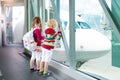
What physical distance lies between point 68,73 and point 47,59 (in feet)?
1.91

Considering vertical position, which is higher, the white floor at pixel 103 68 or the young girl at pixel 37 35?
the young girl at pixel 37 35

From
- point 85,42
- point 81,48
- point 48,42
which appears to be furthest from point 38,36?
point 85,42

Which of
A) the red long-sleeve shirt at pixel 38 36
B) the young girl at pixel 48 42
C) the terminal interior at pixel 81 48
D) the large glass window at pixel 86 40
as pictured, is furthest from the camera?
the red long-sleeve shirt at pixel 38 36

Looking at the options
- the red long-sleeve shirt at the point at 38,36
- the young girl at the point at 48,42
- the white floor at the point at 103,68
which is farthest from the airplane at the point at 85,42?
the red long-sleeve shirt at the point at 38,36

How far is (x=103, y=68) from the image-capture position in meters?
5.54

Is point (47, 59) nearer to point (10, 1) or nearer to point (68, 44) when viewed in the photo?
point (68, 44)

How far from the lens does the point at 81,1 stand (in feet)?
19.1

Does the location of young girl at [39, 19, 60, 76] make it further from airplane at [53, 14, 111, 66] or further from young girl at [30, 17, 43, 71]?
Answer: airplane at [53, 14, 111, 66]

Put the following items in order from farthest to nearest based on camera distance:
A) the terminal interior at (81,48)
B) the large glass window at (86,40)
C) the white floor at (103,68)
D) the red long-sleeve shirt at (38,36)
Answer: the red long-sleeve shirt at (38,36) → the large glass window at (86,40) → the terminal interior at (81,48) → the white floor at (103,68)

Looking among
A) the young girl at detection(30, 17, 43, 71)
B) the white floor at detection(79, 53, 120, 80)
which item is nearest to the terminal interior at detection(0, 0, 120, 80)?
the white floor at detection(79, 53, 120, 80)

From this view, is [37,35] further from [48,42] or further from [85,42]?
[85,42]

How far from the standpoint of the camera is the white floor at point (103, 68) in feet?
15.5

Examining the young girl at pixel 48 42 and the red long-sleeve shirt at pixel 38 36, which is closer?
the young girl at pixel 48 42

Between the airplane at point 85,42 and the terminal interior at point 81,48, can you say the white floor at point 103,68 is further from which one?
the airplane at point 85,42
